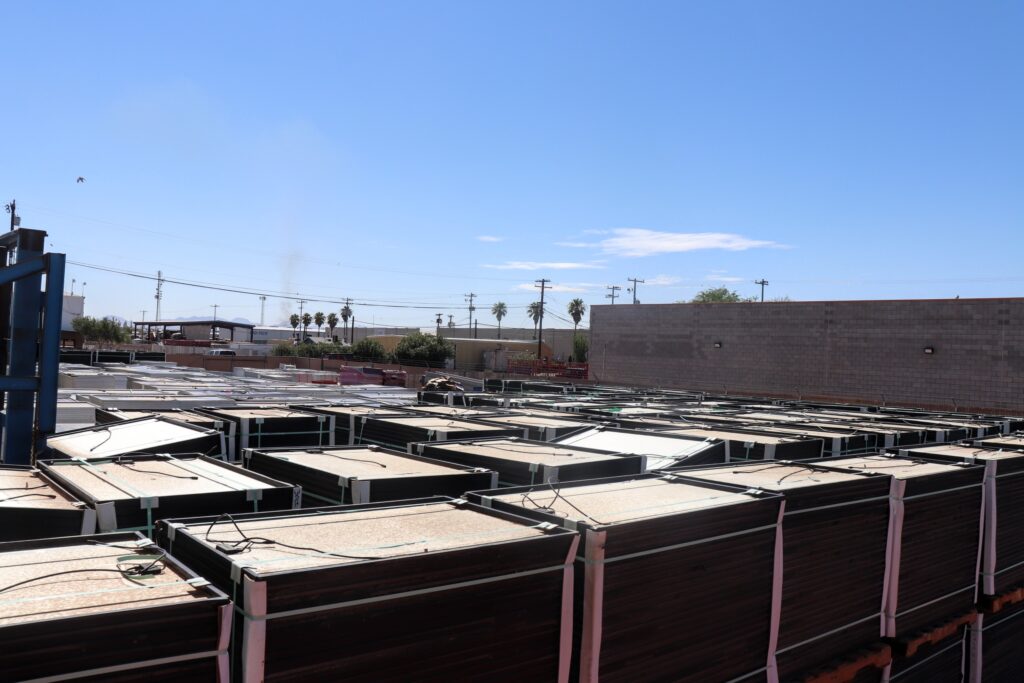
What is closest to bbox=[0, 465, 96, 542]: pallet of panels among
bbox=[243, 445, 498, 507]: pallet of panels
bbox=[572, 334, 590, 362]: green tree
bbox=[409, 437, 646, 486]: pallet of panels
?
bbox=[243, 445, 498, 507]: pallet of panels

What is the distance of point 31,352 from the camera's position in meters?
8.08

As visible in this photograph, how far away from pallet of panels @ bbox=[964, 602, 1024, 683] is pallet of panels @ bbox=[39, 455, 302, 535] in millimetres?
6675

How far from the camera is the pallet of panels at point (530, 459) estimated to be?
22.0ft

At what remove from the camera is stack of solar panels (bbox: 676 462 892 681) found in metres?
5.63

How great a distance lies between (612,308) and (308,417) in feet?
127

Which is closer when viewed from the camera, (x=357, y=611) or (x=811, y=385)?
(x=357, y=611)

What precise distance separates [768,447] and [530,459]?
3.15m

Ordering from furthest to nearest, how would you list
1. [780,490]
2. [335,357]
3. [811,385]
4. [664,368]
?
1. [335,357]
2. [664,368]
3. [811,385]
4. [780,490]

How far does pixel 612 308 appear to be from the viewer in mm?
47094

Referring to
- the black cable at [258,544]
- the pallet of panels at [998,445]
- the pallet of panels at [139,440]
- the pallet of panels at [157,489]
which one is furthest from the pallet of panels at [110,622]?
the pallet of panels at [998,445]

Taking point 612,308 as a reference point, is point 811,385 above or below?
below

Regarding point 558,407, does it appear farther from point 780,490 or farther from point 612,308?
point 612,308

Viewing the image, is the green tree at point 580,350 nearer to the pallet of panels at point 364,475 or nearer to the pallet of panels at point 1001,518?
the pallet of panels at point 1001,518

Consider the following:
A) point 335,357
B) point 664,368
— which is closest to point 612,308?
point 664,368
